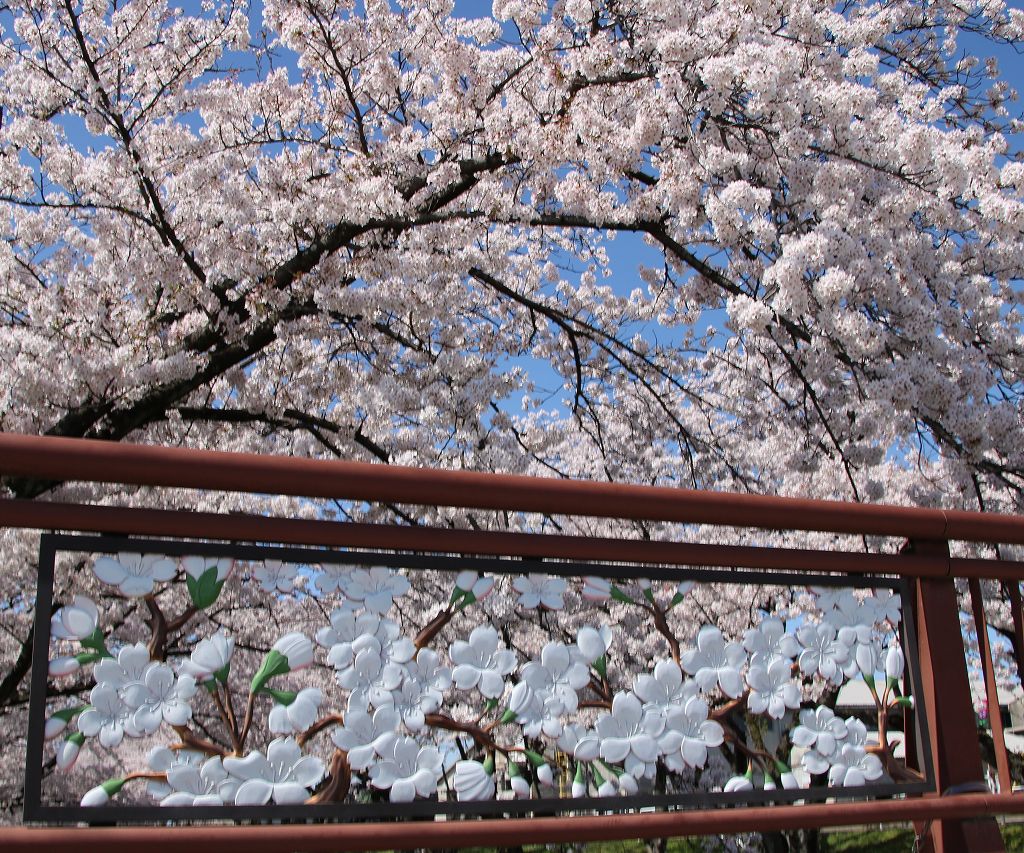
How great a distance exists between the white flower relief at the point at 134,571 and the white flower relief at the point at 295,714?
1.09ft

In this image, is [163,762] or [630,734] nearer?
[163,762]

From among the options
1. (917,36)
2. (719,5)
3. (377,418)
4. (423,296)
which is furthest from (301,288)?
(917,36)

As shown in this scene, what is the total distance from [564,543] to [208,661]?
0.73 m

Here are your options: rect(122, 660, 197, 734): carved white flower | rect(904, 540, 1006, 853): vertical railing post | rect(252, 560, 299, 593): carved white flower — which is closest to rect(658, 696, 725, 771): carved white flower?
rect(904, 540, 1006, 853): vertical railing post

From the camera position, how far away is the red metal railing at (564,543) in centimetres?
171

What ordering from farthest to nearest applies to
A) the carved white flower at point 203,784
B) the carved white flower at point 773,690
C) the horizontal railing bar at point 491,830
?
1. the carved white flower at point 773,690
2. the carved white flower at point 203,784
3. the horizontal railing bar at point 491,830

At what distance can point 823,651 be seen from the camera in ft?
7.39

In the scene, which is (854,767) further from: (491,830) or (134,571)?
(134,571)

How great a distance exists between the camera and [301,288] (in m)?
6.03

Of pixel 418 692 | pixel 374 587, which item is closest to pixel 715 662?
pixel 418 692

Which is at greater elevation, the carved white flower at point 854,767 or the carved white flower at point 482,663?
the carved white flower at point 482,663

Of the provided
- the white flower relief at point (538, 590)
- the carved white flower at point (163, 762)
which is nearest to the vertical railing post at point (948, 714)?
the white flower relief at point (538, 590)

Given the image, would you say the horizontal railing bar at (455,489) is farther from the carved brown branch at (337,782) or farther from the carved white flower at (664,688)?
the carved brown branch at (337,782)

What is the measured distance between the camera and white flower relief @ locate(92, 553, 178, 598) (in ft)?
5.71
